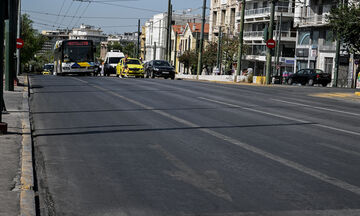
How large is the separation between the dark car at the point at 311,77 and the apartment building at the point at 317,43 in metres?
9.71

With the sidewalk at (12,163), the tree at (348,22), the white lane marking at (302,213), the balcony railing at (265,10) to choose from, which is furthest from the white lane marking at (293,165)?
the balcony railing at (265,10)

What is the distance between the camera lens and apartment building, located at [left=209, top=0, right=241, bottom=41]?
89562 mm

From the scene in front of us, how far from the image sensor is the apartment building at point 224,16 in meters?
89.6

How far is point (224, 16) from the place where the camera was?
3752 inches

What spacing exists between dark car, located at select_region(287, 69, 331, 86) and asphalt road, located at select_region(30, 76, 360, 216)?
116 ft

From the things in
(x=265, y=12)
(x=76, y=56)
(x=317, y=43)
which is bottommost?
(x=76, y=56)

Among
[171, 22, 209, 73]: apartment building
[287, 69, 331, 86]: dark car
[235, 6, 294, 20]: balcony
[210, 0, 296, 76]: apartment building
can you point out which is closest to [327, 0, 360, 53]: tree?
[287, 69, 331, 86]: dark car

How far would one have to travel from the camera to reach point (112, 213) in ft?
16.1

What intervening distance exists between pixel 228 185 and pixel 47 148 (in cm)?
339

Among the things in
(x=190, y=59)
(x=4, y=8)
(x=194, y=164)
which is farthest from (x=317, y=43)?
(x=194, y=164)

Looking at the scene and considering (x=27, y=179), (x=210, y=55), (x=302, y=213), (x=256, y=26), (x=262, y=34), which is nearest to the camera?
(x=302, y=213)

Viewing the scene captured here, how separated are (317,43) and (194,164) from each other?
58976 mm

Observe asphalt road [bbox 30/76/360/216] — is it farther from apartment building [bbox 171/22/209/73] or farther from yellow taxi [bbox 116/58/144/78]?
apartment building [bbox 171/22/209/73]

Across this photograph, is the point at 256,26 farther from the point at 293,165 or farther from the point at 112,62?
the point at 293,165
